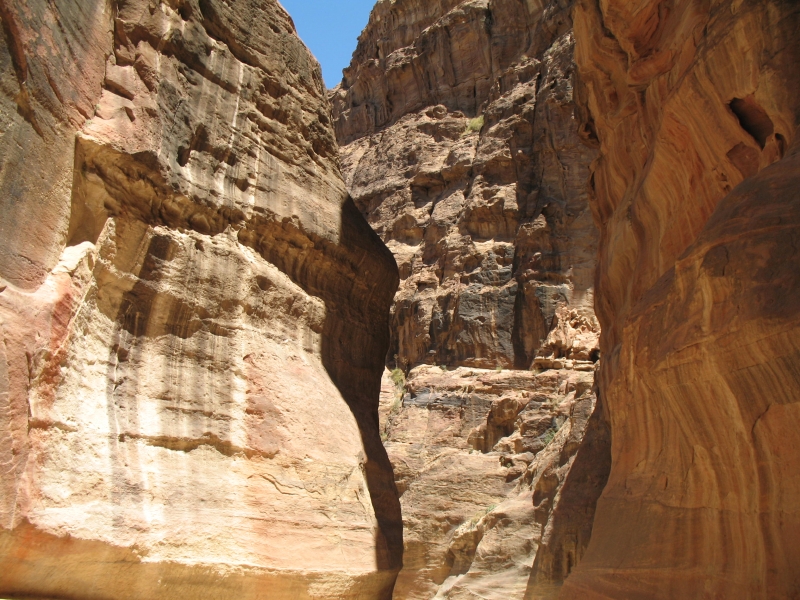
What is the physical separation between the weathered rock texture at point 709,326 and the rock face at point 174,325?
3.64 meters

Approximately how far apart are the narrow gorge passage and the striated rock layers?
209 inches

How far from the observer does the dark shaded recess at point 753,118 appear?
334 inches

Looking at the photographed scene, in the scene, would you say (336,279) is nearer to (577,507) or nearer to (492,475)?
(577,507)

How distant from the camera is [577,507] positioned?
571 inches

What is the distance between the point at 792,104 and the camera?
24.5ft

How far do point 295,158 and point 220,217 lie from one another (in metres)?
2.14

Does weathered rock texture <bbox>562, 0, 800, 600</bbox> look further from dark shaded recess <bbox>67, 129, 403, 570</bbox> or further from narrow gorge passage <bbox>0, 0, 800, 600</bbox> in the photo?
dark shaded recess <bbox>67, 129, 403, 570</bbox>

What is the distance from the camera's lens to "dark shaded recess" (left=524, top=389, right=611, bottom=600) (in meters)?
13.6

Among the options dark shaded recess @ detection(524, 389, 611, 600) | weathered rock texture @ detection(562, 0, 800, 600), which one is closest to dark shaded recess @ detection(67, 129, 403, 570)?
weathered rock texture @ detection(562, 0, 800, 600)

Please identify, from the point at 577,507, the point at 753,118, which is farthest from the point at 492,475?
the point at 753,118

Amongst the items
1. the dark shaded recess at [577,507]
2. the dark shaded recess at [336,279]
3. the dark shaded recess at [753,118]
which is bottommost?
the dark shaded recess at [577,507]

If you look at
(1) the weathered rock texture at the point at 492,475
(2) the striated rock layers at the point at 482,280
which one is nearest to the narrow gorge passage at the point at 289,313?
(1) the weathered rock texture at the point at 492,475

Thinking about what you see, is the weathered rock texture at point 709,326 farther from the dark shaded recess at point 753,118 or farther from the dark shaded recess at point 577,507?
the dark shaded recess at point 577,507

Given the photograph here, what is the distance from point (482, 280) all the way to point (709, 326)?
2581cm
